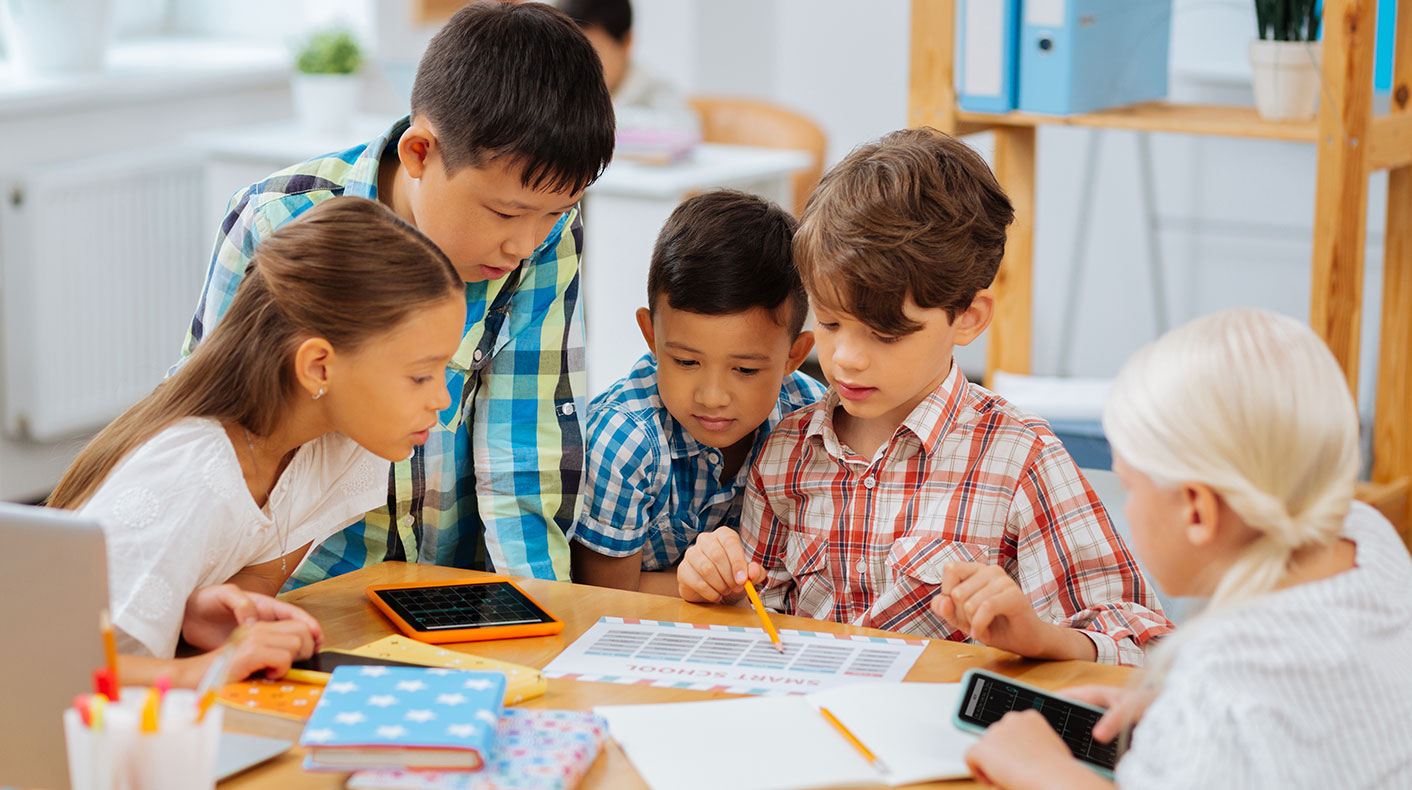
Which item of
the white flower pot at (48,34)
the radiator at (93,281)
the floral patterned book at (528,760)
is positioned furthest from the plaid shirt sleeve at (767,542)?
the white flower pot at (48,34)

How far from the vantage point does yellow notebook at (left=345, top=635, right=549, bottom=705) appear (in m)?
1.12

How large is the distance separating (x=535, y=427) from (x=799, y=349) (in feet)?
1.04

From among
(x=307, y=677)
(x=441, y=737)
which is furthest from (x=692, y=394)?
(x=441, y=737)

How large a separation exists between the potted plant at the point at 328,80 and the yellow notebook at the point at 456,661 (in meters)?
2.64

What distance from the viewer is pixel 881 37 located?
4.73 m

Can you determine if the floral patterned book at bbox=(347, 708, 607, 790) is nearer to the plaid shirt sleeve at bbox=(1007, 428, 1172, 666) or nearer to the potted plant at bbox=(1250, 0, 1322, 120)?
the plaid shirt sleeve at bbox=(1007, 428, 1172, 666)

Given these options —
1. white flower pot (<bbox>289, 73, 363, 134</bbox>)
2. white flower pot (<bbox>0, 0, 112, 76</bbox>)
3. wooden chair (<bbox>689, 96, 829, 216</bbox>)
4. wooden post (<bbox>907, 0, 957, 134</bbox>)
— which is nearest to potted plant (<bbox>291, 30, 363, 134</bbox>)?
white flower pot (<bbox>289, 73, 363, 134</bbox>)

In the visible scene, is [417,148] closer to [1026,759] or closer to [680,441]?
[680,441]

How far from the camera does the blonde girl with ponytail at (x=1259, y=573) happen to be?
86 centimetres

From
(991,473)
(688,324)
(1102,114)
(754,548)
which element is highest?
(1102,114)

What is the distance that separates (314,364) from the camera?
126 cm

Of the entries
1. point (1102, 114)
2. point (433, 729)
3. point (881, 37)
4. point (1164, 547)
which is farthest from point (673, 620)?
point (881, 37)

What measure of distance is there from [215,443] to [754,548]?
61 cm

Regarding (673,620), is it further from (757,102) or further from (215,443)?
(757,102)
